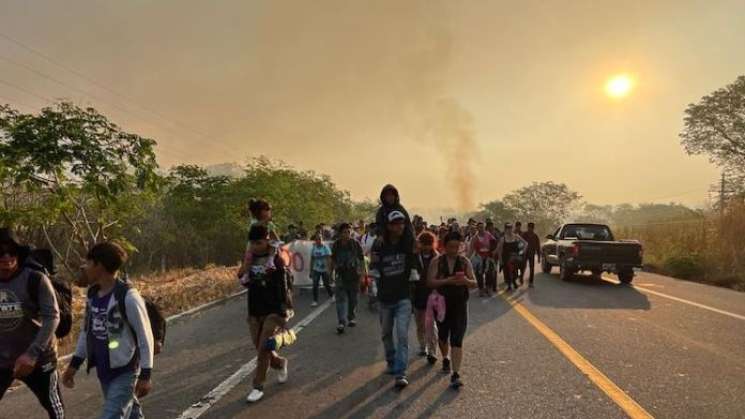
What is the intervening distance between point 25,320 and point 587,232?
17.3 m

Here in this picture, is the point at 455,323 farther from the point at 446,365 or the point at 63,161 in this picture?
the point at 63,161

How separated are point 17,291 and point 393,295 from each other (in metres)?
3.51

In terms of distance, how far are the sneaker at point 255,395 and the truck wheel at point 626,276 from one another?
42.3 feet

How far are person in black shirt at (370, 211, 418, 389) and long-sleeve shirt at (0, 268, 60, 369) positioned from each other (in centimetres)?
324

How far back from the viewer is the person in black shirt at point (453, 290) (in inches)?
223

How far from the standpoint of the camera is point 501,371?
19.6ft

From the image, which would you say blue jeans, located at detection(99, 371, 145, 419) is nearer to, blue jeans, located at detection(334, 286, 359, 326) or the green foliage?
blue jeans, located at detection(334, 286, 359, 326)

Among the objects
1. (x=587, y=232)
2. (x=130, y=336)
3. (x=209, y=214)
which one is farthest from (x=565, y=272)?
(x=209, y=214)

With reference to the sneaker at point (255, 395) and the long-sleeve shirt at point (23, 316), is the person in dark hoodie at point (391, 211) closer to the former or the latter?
the sneaker at point (255, 395)

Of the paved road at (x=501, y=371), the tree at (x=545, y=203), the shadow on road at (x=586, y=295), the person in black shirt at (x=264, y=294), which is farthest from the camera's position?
the tree at (x=545, y=203)

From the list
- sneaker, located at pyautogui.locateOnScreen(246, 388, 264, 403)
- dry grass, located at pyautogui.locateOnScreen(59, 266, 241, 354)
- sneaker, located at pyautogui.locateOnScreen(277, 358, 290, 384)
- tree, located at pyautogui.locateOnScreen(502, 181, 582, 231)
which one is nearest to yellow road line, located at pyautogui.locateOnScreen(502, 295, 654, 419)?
sneaker, located at pyautogui.locateOnScreen(277, 358, 290, 384)

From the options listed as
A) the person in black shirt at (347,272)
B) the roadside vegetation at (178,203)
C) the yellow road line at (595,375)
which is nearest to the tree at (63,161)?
the roadside vegetation at (178,203)

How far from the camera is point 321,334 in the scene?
818 centimetres

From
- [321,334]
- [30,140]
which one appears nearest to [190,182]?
[30,140]
